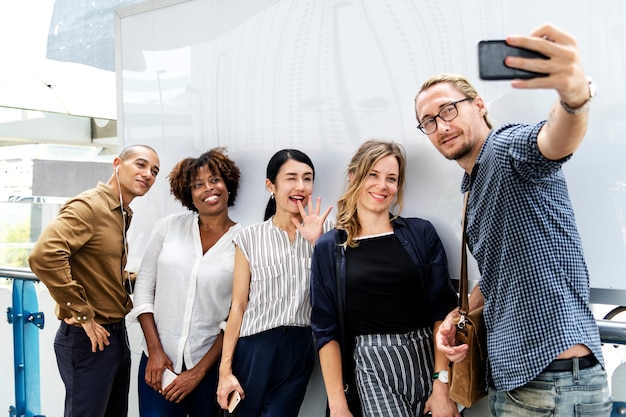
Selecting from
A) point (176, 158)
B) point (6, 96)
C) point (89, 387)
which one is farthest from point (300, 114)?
point (6, 96)

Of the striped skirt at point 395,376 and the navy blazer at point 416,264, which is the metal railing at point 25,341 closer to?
the navy blazer at point 416,264

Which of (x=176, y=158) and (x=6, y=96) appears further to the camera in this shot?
(x=6, y=96)

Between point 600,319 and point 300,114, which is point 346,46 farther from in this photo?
point 600,319

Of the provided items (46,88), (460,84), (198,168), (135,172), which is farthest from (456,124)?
(46,88)

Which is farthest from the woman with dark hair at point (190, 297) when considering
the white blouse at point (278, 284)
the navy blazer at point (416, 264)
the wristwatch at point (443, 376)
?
the wristwatch at point (443, 376)

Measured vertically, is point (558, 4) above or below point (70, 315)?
above

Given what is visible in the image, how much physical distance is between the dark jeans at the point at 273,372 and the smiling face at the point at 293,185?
544mm

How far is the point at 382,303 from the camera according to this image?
215cm

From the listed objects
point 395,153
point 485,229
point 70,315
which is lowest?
point 70,315

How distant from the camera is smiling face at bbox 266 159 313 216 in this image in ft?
8.36

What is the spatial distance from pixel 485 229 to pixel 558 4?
0.95 meters

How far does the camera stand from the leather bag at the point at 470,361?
6.11 feet

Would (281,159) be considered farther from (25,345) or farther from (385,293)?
(25,345)

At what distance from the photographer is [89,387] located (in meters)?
2.78
